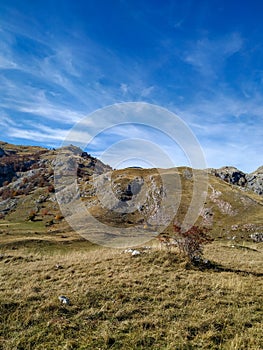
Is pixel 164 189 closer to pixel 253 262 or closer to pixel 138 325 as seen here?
pixel 253 262

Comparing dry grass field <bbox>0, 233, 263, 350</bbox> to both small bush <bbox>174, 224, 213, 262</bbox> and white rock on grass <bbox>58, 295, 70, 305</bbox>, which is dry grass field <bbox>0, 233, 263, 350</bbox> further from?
small bush <bbox>174, 224, 213, 262</bbox>

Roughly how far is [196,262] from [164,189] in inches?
3135

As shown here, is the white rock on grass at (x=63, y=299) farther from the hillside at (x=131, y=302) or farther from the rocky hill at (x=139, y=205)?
the rocky hill at (x=139, y=205)

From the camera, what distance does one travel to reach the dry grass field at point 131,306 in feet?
26.9

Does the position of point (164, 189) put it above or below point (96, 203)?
above

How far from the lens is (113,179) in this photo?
114750 mm

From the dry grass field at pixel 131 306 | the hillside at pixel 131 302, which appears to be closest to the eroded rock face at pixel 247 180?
the hillside at pixel 131 302

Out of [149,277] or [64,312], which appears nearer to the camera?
[64,312]

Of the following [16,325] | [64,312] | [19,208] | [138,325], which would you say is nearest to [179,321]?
[138,325]

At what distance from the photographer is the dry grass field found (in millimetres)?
8188

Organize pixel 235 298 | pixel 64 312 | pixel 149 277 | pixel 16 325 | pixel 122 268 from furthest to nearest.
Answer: pixel 122 268
pixel 149 277
pixel 235 298
pixel 64 312
pixel 16 325

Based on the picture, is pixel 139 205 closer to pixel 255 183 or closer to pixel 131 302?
pixel 131 302

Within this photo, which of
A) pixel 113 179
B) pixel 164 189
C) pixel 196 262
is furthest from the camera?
pixel 113 179

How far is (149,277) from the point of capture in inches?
544
